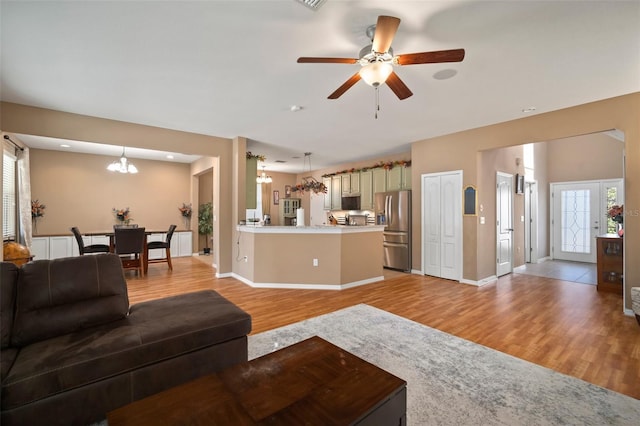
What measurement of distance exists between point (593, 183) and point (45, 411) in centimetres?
1005

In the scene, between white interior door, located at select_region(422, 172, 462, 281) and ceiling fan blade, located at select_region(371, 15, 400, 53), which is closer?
ceiling fan blade, located at select_region(371, 15, 400, 53)

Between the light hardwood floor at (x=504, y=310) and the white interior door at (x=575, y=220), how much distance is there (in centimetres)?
286

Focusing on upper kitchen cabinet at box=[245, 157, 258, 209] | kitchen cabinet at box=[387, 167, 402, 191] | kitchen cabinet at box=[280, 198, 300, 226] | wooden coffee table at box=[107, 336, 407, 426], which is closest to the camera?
wooden coffee table at box=[107, 336, 407, 426]

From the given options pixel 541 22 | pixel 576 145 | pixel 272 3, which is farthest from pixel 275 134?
pixel 576 145

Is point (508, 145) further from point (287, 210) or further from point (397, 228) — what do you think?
point (287, 210)

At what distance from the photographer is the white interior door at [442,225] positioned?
205 inches

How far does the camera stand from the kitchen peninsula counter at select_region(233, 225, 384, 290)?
15.4 feet

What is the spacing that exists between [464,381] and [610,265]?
14.5 ft

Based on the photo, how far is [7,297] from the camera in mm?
1777

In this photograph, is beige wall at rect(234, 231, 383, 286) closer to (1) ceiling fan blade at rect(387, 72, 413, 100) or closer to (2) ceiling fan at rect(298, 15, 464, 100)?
(1) ceiling fan blade at rect(387, 72, 413, 100)

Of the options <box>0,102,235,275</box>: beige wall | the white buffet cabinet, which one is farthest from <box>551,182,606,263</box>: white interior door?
the white buffet cabinet

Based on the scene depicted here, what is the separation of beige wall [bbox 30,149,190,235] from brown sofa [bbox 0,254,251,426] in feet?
20.2

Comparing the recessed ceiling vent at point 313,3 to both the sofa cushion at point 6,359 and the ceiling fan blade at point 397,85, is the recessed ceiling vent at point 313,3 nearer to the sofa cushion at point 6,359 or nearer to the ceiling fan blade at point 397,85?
the ceiling fan blade at point 397,85

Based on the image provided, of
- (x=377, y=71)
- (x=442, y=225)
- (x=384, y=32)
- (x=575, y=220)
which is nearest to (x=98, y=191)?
(x=377, y=71)
